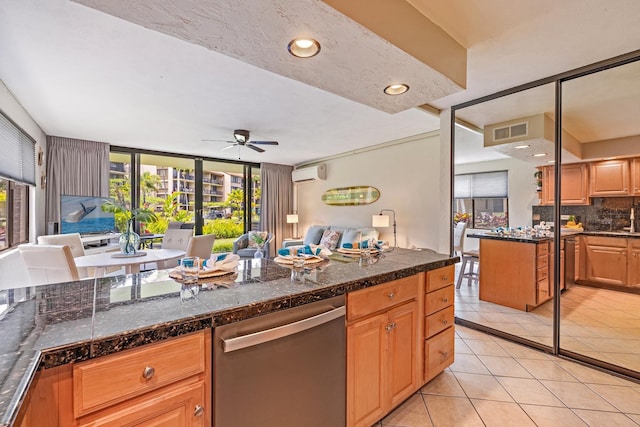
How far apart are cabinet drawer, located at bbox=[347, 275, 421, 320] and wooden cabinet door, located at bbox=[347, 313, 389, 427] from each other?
0.05 m

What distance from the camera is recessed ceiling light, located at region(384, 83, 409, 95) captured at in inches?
73.3

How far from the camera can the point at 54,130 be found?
157 inches

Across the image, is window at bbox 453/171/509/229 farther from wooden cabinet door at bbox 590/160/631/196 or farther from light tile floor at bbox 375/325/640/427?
light tile floor at bbox 375/325/640/427

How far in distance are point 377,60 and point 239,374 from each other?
162 centimetres

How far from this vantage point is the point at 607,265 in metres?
2.74

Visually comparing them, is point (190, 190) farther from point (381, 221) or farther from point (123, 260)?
point (381, 221)

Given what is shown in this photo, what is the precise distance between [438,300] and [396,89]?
145 centimetres

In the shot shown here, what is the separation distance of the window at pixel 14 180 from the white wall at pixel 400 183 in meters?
4.43

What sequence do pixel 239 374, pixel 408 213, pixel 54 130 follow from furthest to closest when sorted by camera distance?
pixel 408 213, pixel 54 130, pixel 239 374

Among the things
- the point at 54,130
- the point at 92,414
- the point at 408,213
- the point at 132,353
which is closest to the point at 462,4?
the point at 132,353

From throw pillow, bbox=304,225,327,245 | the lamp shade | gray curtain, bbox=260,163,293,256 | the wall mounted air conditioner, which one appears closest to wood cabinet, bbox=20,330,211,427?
the lamp shade

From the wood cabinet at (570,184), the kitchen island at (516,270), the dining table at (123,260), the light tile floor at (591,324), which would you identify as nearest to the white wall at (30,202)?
the dining table at (123,260)

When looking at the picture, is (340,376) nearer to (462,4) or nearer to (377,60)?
(377,60)

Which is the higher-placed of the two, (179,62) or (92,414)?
(179,62)
